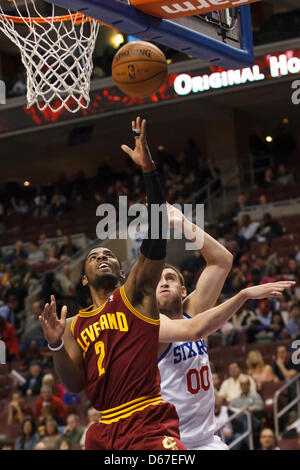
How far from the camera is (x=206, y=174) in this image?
54.2 ft

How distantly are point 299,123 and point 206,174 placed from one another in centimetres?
315

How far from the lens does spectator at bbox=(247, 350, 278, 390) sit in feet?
30.4

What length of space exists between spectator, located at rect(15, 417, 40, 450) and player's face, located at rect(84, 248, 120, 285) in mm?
6212

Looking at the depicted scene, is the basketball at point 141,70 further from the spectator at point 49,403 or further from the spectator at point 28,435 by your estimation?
the spectator at point 49,403

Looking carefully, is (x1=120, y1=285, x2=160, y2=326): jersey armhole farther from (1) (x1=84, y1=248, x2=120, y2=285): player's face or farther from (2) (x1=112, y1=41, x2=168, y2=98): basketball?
(2) (x1=112, y1=41, x2=168, y2=98): basketball

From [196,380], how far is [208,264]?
0.68 m

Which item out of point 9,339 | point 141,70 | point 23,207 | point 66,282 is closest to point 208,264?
point 141,70

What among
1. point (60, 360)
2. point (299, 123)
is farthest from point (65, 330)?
point (299, 123)

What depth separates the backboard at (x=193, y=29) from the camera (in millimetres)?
4355

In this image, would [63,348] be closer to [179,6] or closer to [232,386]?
[179,6]

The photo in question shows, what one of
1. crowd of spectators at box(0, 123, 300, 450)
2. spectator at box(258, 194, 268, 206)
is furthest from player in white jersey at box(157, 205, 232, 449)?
spectator at box(258, 194, 268, 206)
